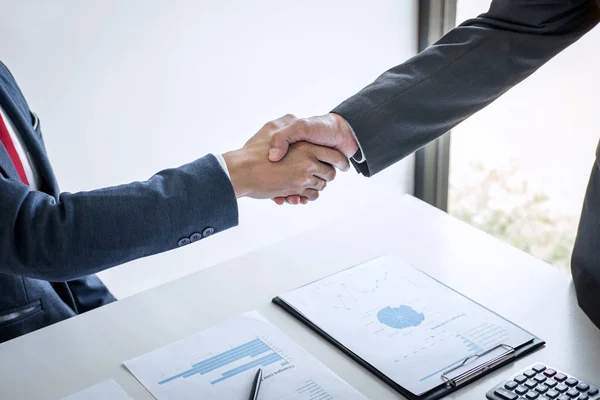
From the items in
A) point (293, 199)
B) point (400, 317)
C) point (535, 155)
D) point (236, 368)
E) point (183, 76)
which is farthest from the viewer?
point (535, 155)

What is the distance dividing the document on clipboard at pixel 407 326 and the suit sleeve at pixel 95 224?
0.78 feet

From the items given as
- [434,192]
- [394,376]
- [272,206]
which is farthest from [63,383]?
[434,192]

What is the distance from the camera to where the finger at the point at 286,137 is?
4.81 ft

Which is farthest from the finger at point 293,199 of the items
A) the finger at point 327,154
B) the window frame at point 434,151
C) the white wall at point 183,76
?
the window frame at point 434,151

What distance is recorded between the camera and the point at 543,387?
1.06 m

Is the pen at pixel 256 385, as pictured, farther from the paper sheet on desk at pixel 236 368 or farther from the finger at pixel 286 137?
the finger at pixel 286 137

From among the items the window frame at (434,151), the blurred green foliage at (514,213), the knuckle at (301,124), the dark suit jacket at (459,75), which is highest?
the dark suit jacket at (459,75)

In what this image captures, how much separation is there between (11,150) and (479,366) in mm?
931

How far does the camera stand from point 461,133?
2.83m

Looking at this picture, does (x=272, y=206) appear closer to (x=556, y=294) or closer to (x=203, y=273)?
(x=203, y=273)

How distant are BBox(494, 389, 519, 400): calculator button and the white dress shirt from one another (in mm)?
951

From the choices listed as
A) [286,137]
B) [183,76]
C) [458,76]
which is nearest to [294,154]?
[286,137]

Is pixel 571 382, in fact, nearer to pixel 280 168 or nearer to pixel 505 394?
pixel 505 394

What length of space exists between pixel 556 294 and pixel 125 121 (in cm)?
134
